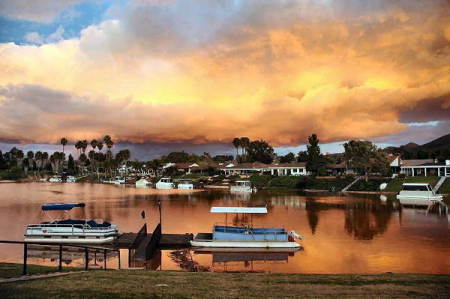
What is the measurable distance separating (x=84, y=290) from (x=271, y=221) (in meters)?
36.7

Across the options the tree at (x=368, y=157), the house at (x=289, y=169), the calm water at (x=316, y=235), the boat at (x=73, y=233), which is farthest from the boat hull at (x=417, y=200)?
the house at (x=289, y=169)

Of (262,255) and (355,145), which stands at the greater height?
(355,145)

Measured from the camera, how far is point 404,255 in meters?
30.5

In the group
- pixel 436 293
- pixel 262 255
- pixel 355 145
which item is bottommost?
pixel 262 255

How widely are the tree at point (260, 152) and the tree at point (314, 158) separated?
57350 mm

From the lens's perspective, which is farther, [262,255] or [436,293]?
[262,255]

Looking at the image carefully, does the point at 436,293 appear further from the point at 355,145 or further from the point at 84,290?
the point at 355,145

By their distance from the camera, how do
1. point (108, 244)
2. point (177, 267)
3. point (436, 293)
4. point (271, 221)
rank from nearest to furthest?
point (436, 293) → point (177, 267) → point (108, 244) → point (271, 221)

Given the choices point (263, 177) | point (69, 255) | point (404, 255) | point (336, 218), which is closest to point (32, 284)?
point (69, 255)

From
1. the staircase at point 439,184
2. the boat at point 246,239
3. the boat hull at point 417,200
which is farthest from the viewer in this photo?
the staircase at point 439,184

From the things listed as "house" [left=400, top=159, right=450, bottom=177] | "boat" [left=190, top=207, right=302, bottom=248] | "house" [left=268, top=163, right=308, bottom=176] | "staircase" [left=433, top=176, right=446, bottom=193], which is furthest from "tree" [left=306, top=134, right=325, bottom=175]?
"boat" [left=190, top=207, right=302, bottom=248]

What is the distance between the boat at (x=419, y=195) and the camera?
7288 centimetres

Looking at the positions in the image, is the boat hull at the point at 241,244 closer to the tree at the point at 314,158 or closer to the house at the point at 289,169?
the tree at the point at 314,158

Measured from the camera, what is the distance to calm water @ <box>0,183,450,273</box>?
2810 centimetres
